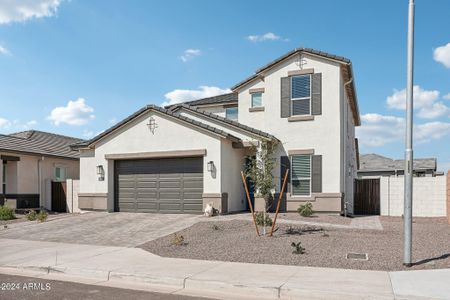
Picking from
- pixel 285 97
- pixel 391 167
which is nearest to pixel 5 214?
pixel 285 97

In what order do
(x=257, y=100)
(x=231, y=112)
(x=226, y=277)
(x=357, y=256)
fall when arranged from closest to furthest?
(x=226, y=277) → (x=357, y=256) → (x=257, y=100) → (x=231, y=112)

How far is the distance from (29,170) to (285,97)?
1531 cm

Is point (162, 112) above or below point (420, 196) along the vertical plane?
above

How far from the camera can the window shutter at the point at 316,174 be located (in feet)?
56.2

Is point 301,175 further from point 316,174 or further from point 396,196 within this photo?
point 396,196

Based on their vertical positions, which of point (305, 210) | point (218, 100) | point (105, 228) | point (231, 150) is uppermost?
point (218, 100)

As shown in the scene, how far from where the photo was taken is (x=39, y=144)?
1030 inches

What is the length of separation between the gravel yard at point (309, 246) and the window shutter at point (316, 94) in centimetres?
Result: 585

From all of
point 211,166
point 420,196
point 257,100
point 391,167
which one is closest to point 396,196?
point 420,196

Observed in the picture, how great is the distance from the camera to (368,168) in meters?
35.2

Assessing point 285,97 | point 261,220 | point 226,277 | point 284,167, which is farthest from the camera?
point 285,97

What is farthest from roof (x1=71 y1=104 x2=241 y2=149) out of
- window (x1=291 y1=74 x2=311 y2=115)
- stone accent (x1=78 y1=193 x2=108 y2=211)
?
window (x1=291 y1=74 x2=311 y2=115)

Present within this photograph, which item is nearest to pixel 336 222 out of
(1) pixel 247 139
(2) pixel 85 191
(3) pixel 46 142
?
(1) pixel 247 139

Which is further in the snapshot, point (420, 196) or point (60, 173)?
point (60, 173)
